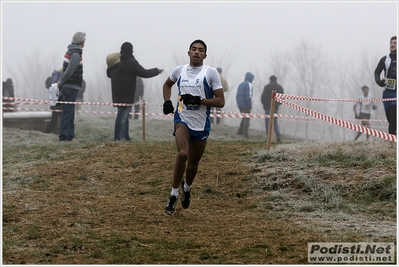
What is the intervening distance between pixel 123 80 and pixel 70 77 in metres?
1.27

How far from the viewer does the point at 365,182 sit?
930 centimetres

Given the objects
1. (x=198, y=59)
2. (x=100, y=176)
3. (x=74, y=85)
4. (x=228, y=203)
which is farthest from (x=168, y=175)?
(x=74, y=85)

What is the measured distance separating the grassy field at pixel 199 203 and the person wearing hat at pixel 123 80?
1933 mm

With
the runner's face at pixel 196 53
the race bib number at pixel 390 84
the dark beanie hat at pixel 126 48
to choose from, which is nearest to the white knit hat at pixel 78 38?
the dark beanie hat at pixel 126 48

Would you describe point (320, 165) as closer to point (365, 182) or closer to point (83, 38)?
point (365, 182)

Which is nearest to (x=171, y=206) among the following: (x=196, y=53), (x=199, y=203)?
(x=199, y=203)

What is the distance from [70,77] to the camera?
1552 centimetres

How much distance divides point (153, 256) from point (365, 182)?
3.89 metres

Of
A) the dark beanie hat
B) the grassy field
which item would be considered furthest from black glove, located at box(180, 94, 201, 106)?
the dark beanie hat

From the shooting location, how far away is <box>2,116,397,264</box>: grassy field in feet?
21.7

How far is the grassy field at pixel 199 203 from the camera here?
6629 mm

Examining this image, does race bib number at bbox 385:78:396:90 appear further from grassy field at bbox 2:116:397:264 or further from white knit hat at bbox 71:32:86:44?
white knit hat at bbox 71:32:86:44

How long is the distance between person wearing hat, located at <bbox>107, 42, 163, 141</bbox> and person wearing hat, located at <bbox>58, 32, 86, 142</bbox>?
88cm

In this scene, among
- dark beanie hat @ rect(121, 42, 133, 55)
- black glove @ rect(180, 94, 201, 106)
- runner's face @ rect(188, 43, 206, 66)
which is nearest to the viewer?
black glove @ rect(180, 94, 201, 106)
